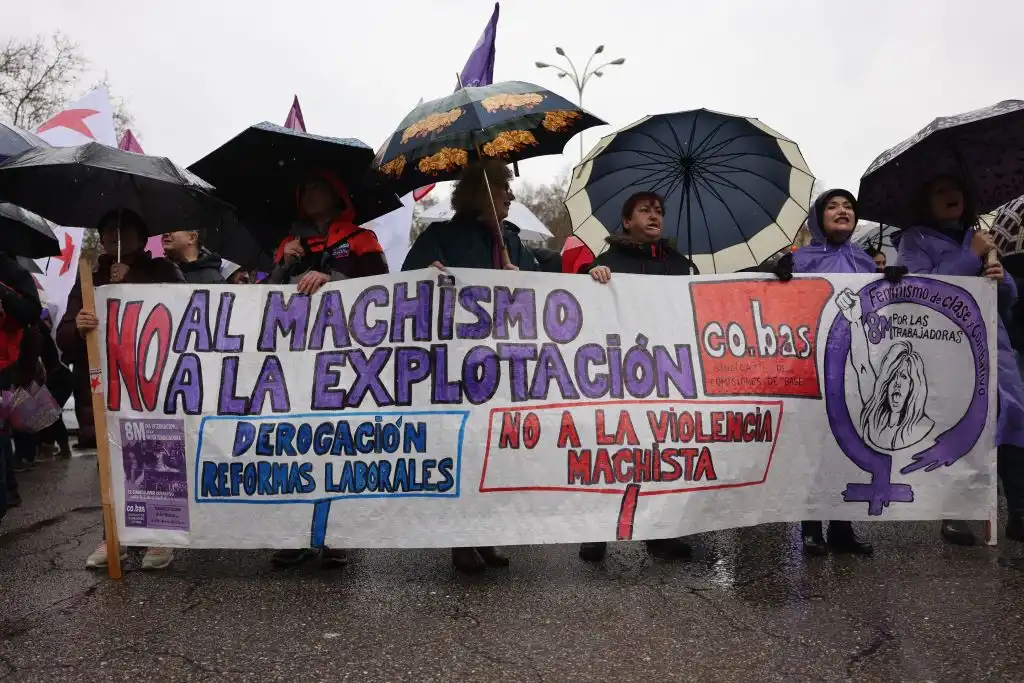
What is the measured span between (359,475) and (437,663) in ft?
3.76

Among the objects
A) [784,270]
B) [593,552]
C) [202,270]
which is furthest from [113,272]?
[784,270]

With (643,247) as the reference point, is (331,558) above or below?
below

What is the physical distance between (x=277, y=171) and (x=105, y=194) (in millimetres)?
971

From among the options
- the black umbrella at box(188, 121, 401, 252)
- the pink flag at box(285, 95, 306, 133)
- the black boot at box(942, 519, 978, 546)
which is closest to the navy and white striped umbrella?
the black umbrella at box(188, 121, 401, 252)

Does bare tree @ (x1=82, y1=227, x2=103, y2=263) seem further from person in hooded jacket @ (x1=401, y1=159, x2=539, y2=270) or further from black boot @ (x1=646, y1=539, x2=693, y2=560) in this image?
black boot @ (x1=646, y1=539, x2=693, y2=560)

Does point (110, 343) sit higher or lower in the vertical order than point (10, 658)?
higher

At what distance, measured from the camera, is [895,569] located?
394 cm

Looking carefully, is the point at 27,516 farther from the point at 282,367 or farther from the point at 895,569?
the point at 895,569

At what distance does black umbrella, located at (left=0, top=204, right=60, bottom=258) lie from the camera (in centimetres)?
509

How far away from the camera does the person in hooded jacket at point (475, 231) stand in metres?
4.20

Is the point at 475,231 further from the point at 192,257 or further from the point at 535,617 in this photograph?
the point at 192,257

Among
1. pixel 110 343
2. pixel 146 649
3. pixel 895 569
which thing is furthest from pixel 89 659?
pixel 895 569

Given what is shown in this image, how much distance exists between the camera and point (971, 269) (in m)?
4.50

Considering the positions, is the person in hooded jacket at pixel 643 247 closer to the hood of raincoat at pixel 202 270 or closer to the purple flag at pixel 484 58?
the purple flag at pixel 484 58
